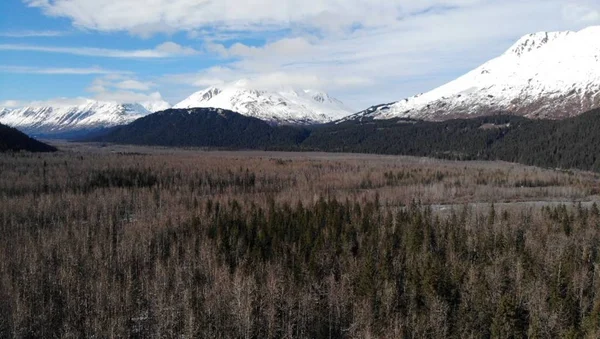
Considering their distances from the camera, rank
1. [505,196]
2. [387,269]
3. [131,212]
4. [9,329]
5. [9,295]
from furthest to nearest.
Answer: [505,196], [131,212], [387,269], [9,295], [9,329]

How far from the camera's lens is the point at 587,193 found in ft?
315

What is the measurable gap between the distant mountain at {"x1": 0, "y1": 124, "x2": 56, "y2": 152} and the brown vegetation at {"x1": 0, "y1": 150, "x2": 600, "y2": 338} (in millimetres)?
75090

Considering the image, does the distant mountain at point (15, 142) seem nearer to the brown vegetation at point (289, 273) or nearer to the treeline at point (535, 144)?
the brown vegetation at point (289, 273)

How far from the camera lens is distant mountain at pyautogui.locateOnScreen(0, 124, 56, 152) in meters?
143

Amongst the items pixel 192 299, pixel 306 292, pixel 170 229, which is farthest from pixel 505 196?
pixel 192 299

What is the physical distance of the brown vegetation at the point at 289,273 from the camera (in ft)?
99.9

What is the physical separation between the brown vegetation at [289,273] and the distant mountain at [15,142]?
246 ft

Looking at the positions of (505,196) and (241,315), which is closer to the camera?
(241,315)

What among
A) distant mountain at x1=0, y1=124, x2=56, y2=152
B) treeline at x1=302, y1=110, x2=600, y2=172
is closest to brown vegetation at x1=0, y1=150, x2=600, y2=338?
distant mountain at x1=0, y1=124, x2=56, y2=152

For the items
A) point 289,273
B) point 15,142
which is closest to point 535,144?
point 289,273

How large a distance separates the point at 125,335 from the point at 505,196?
267 feet

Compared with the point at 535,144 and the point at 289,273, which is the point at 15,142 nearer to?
the point at 289,273

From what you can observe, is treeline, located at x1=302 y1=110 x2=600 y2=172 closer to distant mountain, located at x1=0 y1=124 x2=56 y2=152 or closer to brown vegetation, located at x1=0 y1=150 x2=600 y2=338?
brown vegetation, located at x1=0 y1=150 x2=600 y2=338

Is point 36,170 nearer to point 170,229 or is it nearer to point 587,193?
point 170,229
